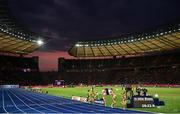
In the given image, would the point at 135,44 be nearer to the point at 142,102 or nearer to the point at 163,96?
the point at 163,96

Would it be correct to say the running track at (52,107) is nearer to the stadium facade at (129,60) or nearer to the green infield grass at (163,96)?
the green infield grass at (163,96)

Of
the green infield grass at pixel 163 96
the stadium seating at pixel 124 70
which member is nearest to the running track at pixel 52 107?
the green infield grass at pixel 163 96

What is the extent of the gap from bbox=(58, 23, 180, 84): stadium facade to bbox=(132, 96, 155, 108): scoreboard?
39550 millimetres

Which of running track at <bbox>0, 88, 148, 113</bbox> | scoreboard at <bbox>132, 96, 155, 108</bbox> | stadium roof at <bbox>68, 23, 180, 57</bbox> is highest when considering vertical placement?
stadium roof at <bbox>68, 23, 180, 57</bbox>

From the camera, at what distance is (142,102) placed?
24.3m

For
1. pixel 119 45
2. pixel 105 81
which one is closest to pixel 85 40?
pixel 119 45

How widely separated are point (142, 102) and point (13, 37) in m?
53.9

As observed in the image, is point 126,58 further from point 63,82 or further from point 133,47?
point 63,82

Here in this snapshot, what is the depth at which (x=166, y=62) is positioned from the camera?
89.2 m

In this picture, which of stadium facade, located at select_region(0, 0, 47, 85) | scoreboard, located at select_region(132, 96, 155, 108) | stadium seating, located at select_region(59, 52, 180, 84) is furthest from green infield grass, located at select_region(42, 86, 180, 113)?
stadium seating, located at select_region(59, 52, 180, 84)

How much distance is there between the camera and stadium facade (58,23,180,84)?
248 feet

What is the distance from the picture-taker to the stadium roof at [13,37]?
175 ft

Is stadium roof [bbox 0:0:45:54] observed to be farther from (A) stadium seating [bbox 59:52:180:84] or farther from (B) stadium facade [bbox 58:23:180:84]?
(A) stadium seating [bbox 59:52:180:84]

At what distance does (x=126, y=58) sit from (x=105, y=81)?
11.1 metres
